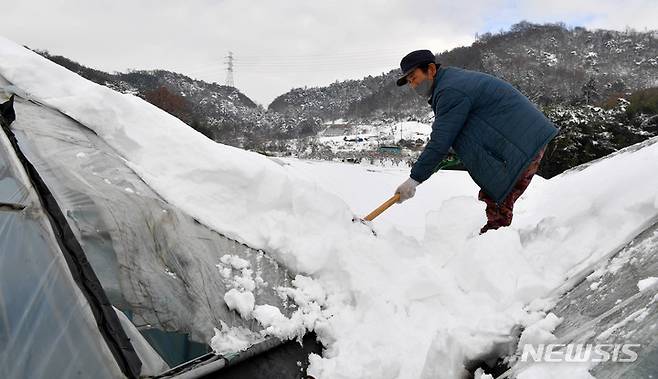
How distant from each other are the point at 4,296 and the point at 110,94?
162 centimetres

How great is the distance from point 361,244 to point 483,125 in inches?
36.1

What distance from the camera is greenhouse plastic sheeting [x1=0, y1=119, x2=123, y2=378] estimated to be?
3.94ft

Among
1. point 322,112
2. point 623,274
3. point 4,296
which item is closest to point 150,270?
point 4,296

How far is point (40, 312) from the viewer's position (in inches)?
50.3

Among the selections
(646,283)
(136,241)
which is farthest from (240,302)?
(646,283)

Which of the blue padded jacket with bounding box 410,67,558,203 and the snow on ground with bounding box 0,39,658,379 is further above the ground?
the blue padded jacket with bounding box 410,67,558,203

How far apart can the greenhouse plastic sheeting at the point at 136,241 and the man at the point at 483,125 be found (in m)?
1.19

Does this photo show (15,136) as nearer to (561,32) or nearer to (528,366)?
(528,366)

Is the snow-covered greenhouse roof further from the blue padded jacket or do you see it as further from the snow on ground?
the blue padded jacket

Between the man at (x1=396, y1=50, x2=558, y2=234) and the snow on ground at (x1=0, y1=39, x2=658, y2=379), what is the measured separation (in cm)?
33

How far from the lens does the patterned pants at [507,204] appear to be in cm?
248

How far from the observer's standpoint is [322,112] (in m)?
102

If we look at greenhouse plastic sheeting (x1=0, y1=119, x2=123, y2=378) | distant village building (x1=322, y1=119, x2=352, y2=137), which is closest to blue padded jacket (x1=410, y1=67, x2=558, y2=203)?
greenhouse plastic sheeting (x1=0, y1=119, x2=123, y2=378)

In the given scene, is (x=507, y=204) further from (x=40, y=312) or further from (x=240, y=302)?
(x=40, y=312)
